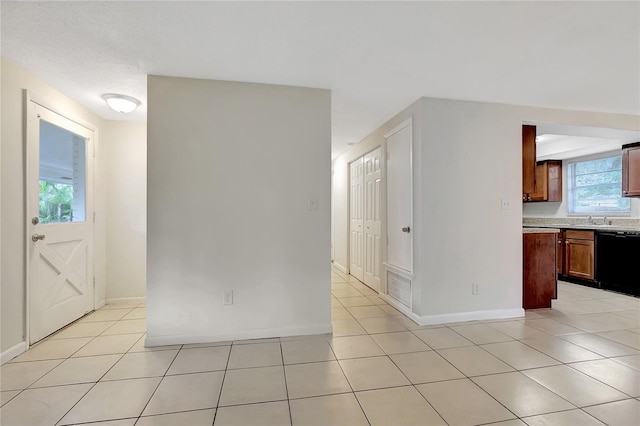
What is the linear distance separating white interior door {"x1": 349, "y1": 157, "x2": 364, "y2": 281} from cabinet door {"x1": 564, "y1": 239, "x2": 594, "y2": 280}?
3.42 m

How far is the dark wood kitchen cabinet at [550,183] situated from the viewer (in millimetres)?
5770

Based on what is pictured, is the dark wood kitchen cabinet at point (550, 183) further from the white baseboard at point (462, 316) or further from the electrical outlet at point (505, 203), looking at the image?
the white baseboard at point (462, 316)

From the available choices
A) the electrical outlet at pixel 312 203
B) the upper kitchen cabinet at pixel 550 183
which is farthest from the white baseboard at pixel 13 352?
the upper kitchen cabinet at pixel 550 183

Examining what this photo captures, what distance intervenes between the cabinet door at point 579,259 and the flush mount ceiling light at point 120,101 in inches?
Result: 254

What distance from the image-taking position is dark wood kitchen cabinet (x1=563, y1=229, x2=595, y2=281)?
4672 millimetres

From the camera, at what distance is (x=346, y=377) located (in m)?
2.09

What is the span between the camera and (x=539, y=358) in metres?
2.38

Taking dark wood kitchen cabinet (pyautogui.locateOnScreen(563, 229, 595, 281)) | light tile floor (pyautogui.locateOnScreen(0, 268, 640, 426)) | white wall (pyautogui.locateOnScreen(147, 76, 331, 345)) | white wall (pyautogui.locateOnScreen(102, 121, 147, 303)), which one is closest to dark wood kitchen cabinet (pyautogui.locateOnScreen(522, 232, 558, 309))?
light tile floor (pyautogui.locateOnScreen(0, 268, 640, 426))

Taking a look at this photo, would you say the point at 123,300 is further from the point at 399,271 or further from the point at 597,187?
the point at 597,187

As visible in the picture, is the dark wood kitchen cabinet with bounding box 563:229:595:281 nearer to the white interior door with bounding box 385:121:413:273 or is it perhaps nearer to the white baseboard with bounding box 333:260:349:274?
the white interior door with bounding box 385:121:413:273

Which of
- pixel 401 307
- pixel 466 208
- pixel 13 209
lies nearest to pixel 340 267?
pixel 401 307

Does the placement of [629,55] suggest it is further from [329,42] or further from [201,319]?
[201,319]

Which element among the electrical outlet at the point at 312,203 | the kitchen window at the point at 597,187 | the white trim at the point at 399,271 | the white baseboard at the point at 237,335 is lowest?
the white baseboard at the point at 237,335

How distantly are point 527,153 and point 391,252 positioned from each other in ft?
6.31
